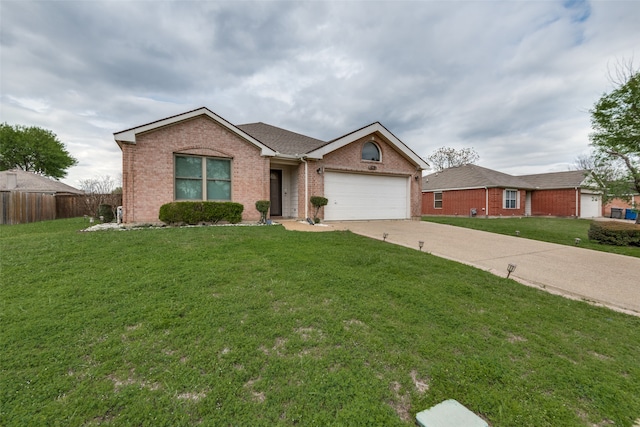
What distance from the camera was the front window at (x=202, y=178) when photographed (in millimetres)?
9984

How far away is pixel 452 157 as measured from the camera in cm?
3909

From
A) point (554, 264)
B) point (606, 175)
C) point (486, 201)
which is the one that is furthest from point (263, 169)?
point (486, 201)

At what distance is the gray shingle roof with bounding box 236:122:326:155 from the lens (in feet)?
41.2

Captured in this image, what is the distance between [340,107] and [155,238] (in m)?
13.2

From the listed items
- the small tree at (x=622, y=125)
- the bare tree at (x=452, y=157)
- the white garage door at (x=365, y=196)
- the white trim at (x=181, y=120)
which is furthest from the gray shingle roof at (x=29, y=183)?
the bare tree at (x=452, y=157)

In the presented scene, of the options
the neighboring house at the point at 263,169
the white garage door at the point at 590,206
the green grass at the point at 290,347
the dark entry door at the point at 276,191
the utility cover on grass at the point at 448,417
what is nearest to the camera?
the utility cover on grass at the point at 448,417

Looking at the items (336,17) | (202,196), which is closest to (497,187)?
(336,17)

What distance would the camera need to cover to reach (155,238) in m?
6.48

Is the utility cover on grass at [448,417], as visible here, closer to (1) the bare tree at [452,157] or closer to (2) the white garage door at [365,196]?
(2) the white garage door at [365,196]

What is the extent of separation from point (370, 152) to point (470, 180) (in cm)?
1479

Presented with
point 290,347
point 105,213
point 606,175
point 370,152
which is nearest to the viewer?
point 290,347

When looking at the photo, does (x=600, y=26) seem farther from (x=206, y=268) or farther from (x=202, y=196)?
(x=202, y=196)

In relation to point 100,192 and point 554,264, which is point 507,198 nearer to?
point 554,264

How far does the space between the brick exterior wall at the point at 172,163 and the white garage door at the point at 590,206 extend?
96.5 ft
